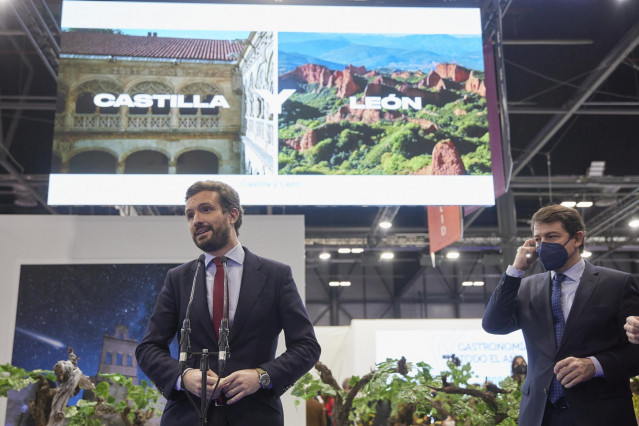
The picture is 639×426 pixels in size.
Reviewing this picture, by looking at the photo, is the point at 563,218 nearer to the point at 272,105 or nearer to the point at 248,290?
the point at 248,290

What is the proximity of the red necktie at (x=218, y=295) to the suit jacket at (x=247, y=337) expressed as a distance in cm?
2

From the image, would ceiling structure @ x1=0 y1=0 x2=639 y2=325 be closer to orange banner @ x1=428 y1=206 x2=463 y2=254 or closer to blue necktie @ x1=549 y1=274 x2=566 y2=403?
orange banner @ x1=428 y1=206 x2=463 y2=254

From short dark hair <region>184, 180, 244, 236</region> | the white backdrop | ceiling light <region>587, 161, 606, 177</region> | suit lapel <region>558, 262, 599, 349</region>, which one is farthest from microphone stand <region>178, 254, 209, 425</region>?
ceiling light <region>587, 161, 606, 177</region>

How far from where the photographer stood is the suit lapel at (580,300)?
246 cm

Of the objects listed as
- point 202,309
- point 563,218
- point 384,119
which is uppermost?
point 384,119

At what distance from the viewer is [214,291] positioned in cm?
218

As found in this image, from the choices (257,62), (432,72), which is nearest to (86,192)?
(257,62)

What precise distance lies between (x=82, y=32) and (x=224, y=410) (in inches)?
162

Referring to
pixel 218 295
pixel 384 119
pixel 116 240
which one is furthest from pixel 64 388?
pixel 384 119

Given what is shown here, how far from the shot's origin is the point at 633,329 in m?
2.25

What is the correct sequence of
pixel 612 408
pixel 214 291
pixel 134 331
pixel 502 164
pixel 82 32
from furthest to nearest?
pixel 502 164
pixel 82 32
pixel 134 331
pixel 612 408
pixel 214 291

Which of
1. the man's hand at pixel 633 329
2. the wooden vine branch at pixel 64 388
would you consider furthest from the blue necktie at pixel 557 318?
the wooden vine branch at pixel 64 388

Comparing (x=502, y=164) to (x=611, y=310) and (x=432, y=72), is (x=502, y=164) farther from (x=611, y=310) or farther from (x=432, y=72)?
(x=611, y=310)

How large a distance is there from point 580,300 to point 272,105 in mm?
3231
